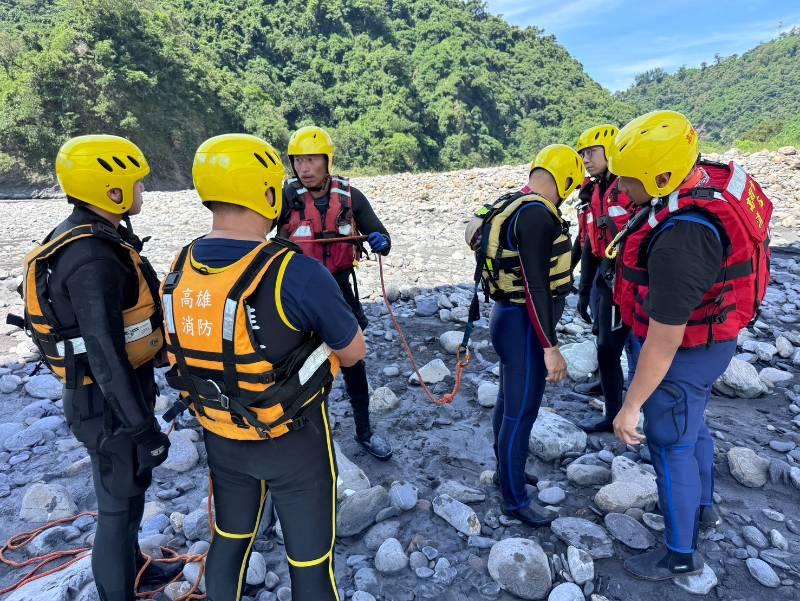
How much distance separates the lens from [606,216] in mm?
3738

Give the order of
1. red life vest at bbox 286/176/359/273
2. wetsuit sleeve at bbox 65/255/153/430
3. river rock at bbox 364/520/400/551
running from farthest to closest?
red life vest at bbox 286/176/359/273 → river rock at bbox 364/520/400/551 → wetsuit sleeve at bbox 65/255/153/430

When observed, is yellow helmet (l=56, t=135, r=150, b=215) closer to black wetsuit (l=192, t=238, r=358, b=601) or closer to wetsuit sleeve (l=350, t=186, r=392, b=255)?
black wetsuit (l=192, t=238, r=358, b=601)

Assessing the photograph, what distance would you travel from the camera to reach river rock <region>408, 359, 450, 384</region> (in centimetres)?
502

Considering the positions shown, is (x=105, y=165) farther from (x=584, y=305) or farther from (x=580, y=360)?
(x=580, y=360)

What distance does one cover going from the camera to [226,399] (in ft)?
5.90

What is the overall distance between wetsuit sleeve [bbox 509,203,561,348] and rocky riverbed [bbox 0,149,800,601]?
4.22 ft

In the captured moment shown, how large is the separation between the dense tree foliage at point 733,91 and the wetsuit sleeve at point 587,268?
106 metres

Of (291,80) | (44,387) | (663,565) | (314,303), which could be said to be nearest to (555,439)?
(663,565)

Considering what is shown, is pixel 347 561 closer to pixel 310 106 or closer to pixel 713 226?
pixel 713 226

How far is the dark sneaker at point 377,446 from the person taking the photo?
382 cm

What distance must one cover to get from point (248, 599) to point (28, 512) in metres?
1.81

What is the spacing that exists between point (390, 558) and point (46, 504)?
2443 mm

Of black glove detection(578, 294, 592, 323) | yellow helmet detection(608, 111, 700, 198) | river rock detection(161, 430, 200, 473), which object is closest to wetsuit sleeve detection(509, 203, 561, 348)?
yellow helmet detection(608, 111, 700, 198)

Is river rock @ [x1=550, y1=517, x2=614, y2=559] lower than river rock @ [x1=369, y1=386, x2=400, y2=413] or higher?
lower
